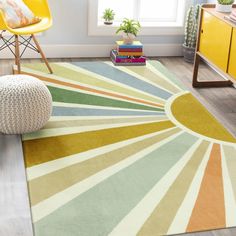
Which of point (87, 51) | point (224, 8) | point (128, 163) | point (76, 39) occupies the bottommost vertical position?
point (128, 163)

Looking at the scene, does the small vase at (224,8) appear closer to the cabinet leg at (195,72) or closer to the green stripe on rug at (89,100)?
the cabinet leg at (195,72)

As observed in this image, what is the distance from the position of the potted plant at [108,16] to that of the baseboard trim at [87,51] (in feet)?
0.78

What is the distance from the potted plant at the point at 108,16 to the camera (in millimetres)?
4995

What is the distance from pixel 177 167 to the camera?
9.53ft

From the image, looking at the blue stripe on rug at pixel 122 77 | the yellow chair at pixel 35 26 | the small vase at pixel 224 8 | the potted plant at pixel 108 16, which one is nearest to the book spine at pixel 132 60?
the blue stripe on rug at pixel 122 77

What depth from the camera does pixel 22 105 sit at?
121 inches

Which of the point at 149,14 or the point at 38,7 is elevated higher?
the point at 38,7

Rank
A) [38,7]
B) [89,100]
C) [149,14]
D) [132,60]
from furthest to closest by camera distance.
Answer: [149,14] < [132,60] < [38,7] < [89,100]

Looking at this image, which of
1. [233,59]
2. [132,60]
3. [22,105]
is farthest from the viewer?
[132,60]

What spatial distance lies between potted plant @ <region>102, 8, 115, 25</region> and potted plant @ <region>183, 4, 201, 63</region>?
0.78 meters

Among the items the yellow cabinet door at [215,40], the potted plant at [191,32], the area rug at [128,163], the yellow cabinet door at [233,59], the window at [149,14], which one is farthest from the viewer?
the window at [149,14]

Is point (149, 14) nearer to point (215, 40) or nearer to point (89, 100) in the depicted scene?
point (215, 40)

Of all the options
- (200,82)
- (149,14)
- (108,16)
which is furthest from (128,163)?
(149,14)

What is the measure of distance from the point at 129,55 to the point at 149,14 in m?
0.74
